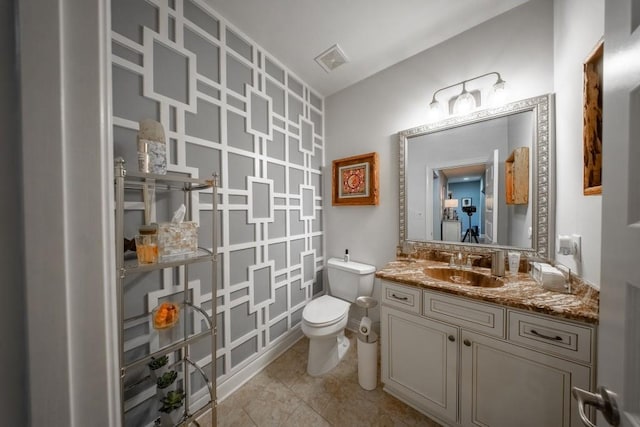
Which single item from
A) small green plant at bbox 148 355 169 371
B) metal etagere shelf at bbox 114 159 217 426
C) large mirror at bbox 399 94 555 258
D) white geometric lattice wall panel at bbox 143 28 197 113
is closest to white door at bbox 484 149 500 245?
large mirror at bbox 399 94 555 258

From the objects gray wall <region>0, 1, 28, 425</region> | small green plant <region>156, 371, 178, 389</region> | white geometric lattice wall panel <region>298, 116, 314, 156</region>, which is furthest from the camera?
white geometric lattice wall panel <region>298, 116, 314, 156</region>

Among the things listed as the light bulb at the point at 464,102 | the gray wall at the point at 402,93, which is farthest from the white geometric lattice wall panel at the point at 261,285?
the light bulb at the point at 464,102

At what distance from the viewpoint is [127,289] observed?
3.21 feet

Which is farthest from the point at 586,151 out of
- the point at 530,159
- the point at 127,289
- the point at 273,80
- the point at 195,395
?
the point at 195,395

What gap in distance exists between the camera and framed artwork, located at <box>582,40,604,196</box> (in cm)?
85

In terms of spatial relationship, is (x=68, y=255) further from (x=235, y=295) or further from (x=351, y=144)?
(x=351, y=144)

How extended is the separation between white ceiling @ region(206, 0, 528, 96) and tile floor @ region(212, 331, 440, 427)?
8.24 feet

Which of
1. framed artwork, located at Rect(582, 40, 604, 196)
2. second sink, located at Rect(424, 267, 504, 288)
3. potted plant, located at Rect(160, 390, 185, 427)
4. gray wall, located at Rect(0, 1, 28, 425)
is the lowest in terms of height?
potted plant, located at Rect(160, 390, 185, 427)

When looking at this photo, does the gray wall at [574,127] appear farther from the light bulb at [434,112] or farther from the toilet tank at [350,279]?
the toilet tank at [350,279]

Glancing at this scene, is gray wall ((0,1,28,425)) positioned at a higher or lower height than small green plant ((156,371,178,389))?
higher

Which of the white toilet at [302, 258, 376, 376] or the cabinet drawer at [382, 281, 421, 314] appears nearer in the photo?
the cabinet drawer at [382, 281, 421, 314]

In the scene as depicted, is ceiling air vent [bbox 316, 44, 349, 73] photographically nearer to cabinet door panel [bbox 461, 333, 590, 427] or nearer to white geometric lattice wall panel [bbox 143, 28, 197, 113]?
white geometric lattice wall panel [bbox 143, 28, 197, 113]

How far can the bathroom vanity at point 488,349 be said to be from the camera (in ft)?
2.78

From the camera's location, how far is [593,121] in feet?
2.88
